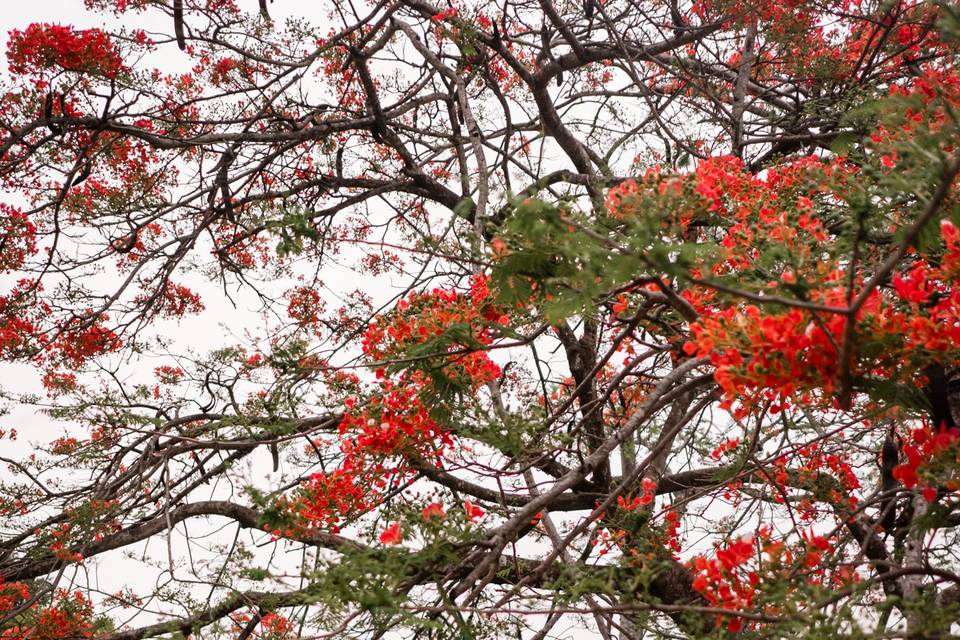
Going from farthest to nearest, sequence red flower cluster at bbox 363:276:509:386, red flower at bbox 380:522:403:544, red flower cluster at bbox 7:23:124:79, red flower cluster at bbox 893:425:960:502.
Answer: red flower cluster at bbox 7:23:124:79
red flower cluster at bbox 363:276:509:386
red flower at bbox 380:522:403:544
red flower cluster at bbox 893:425:960:502

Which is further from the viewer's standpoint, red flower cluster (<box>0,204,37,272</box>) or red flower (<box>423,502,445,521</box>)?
red flower cluster (<box>0,204,37,272</box>)

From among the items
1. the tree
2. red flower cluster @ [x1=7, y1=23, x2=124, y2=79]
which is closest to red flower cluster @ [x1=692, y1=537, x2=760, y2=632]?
the tree

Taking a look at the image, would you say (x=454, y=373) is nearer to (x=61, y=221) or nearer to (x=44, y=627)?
(x=44, y=627)

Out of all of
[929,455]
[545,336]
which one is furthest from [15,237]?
[929,455]

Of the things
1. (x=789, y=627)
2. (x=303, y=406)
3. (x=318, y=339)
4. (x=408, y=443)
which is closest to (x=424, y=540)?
(x=408, y=443)

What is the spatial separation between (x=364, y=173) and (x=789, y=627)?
4522 mm

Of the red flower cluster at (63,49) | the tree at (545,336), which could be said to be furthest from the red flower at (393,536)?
the red flower cluster at (63,49)

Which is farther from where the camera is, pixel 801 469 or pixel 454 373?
pixel 801 469

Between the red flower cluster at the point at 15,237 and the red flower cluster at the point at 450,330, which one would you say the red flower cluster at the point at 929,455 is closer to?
the red flower cluster at the point at 450,330

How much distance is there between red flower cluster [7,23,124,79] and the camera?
4.02 m

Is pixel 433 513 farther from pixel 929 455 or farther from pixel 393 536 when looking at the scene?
pixel 929 455

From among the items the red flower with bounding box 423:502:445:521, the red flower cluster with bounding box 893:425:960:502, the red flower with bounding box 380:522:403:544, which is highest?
the red flower with bounding box 423:502:445:521

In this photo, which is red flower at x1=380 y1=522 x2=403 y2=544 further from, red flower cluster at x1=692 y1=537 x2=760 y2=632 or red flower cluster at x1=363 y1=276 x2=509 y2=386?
red flower cluster at x1=692 y1=537 x2=760 y2=632

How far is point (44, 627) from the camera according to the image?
11.0 feet
